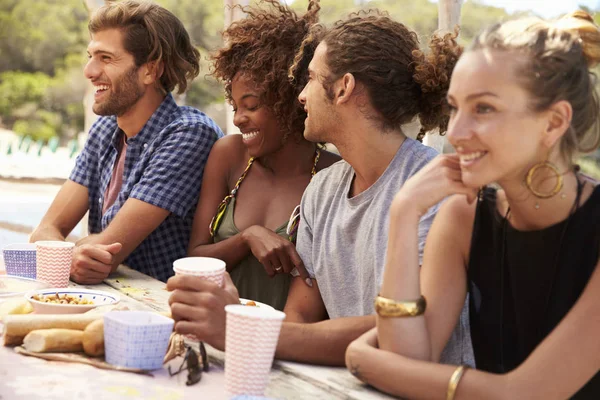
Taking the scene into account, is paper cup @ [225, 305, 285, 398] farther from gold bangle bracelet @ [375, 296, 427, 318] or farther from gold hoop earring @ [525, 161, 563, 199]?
gold hoop earring @ [525, 161, 563, 199]

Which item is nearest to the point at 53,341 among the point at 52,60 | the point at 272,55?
the point at 272,55

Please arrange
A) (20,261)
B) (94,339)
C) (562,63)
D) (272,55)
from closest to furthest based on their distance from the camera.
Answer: (562,63)
(94,339)
(20,261)
(272,55)

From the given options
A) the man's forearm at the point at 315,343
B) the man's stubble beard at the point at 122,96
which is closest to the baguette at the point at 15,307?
the man's forearm at the point at 315,343

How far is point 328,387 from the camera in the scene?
62.8 inches

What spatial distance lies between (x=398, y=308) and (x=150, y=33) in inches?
81.4

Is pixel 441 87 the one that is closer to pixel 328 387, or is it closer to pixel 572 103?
pixel 572 103

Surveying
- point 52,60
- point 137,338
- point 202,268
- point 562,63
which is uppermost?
point 52,60

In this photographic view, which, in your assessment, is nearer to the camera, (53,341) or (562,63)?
(562,63)

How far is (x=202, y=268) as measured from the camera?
174 centimetres

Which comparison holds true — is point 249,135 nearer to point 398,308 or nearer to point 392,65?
point 392,65

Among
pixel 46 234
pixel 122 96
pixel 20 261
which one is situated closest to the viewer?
pixel 20 261

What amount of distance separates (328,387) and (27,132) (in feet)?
66.4

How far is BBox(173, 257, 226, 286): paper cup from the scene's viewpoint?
1719 millimetres

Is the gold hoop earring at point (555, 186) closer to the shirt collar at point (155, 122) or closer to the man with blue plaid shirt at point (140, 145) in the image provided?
the man with blue plaid shirt at point (140, 145)
